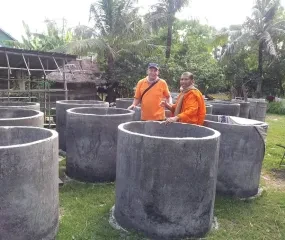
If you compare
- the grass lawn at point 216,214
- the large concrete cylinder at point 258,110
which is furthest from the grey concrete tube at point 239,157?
the large concrete cylinder at point 258,110

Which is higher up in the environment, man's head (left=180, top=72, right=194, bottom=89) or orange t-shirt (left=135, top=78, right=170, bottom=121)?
man's head (left=180, top=72, right=194, bottom=89)

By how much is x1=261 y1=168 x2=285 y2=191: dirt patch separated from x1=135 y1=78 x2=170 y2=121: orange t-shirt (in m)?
2.85

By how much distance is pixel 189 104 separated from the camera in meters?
5.23

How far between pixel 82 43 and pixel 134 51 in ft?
9.78

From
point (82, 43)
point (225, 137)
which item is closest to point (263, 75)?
point (82, 43)

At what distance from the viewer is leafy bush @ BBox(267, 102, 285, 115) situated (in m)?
23.2

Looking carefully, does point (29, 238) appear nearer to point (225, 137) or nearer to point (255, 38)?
point (225, 137)

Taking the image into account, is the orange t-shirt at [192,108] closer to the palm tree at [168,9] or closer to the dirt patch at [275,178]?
the dirt patch at [275,178]

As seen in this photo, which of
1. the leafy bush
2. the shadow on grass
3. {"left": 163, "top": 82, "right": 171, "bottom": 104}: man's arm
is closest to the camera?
{"left": 163, "top": 82, "right": 171, "bottom": 104}: man's arm

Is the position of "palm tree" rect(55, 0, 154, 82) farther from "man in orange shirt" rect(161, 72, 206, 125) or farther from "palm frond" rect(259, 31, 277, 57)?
"man in orange shirt" rect(161, 72, 206, 125)

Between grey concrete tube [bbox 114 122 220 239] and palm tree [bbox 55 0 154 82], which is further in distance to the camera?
palm tree [bbox 55 0 154 82]

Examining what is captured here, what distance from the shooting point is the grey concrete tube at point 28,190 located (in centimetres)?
344

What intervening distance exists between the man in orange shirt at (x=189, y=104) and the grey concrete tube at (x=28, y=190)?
212 centimetres

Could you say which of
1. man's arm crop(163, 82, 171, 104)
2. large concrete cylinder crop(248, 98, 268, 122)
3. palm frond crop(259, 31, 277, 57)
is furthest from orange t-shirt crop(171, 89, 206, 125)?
palm frond crop(259, 31, 277, 57)
